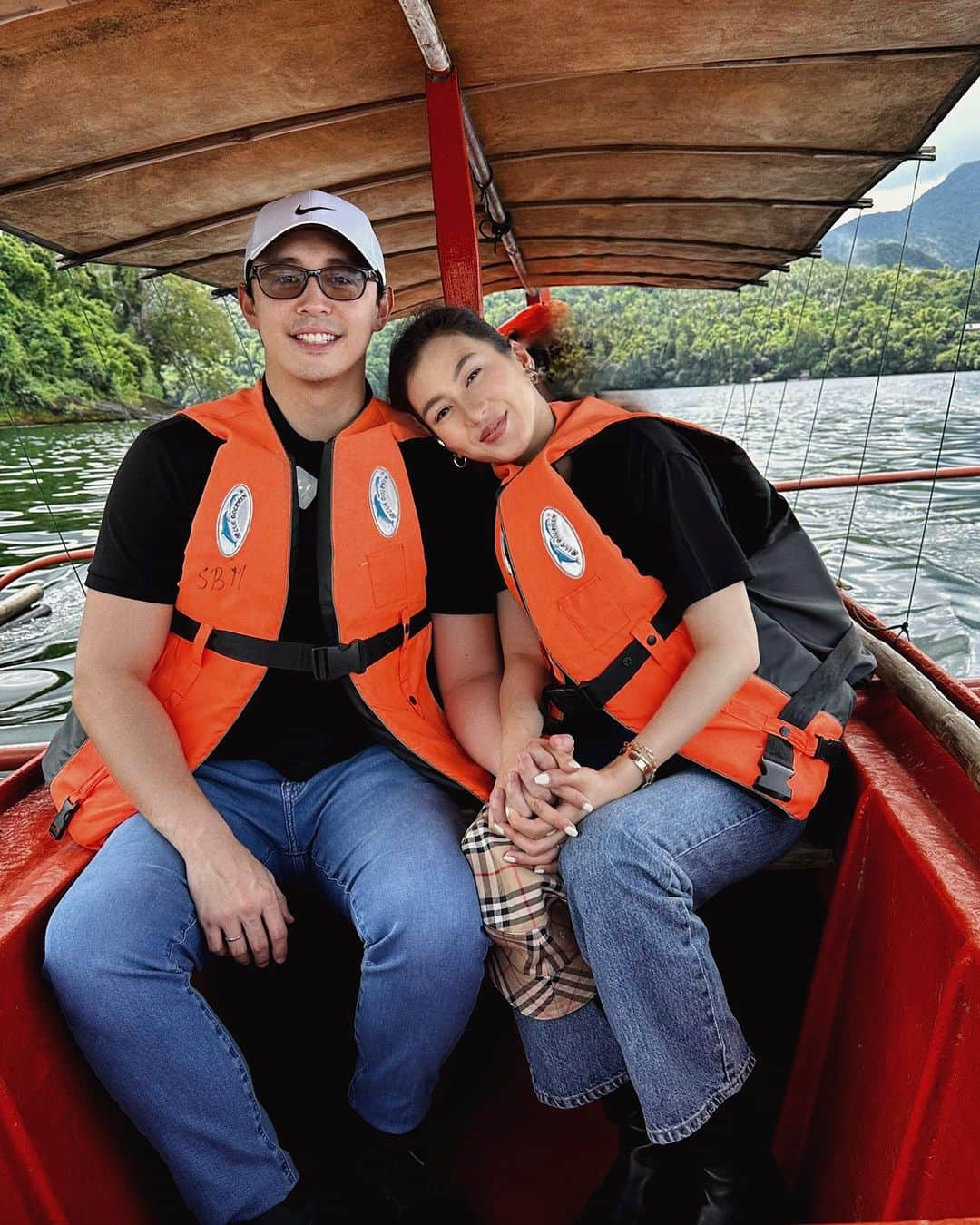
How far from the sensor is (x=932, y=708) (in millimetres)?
1724

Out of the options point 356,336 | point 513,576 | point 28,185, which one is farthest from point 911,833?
point 28,185

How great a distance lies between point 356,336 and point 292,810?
98 centimetres

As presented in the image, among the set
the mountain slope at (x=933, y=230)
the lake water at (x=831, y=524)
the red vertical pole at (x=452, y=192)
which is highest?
the mountain slope at (x=933, y=230)

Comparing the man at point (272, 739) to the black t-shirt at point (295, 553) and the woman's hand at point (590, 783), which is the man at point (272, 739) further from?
the woman's hand at point (590, 783)

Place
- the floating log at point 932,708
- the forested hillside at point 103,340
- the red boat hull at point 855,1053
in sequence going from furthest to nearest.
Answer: the forested hillside at point 103,340 < the floating log at point 932,708 < the red boat hull at point 855,1053

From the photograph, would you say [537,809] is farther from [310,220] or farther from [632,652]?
[310,220]

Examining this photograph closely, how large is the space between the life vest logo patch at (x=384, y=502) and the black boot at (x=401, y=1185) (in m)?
1.12

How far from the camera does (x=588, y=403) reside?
5.99ft

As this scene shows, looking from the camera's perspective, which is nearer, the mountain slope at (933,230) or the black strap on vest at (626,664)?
the black strap on vest at (626,664)

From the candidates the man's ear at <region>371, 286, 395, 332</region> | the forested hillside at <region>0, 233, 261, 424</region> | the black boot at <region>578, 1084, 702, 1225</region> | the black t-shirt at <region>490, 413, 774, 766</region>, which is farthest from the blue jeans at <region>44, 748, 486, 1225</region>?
the forested hillside at <region>0, 233, 261, 424</region>

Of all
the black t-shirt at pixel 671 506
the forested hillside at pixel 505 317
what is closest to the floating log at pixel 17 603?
the black t-shirt at pixel 671 506

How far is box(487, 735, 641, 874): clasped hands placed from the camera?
5.06 feet

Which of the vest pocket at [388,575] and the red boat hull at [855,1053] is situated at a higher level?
the vest pocket at [388,575]

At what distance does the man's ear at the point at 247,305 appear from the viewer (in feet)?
6.31
